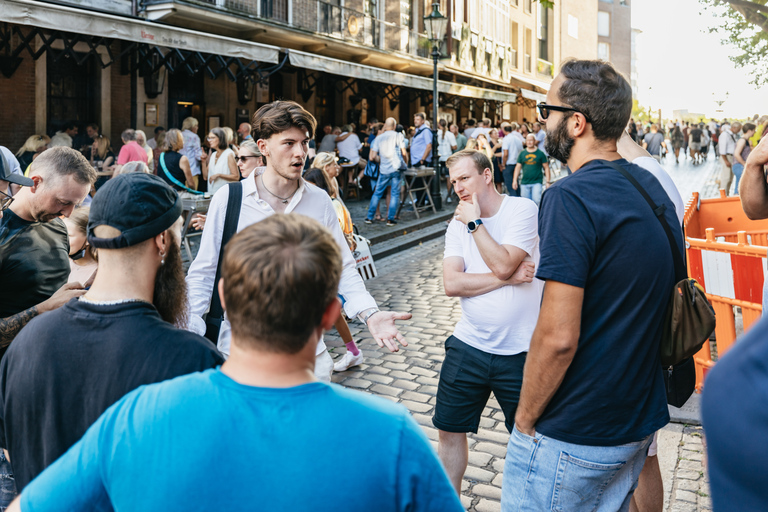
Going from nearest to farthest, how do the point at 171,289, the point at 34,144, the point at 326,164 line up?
the point at 171,289
the point at 326,164
the point at 34,144

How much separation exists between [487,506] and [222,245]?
189cm

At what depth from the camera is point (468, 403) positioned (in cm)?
319

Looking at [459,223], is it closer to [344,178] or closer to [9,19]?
[9,19]

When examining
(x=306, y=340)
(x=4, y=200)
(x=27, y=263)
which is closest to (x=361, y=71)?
(x=4, y=200)

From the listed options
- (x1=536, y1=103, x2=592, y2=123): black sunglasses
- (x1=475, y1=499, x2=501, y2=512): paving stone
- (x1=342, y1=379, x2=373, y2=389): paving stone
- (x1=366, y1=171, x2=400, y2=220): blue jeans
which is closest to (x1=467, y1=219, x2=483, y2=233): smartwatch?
(x1=536, y1=103, x2=592, y2=123): black sunglasses

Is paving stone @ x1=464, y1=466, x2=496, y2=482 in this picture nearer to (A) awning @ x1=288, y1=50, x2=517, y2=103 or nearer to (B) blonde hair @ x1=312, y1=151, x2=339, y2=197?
(B) blonde hair @ x1=312, y1=151, x2=339, y2=197

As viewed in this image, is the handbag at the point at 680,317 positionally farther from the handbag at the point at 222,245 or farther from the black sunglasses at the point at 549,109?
the handbag at the point at 222,245

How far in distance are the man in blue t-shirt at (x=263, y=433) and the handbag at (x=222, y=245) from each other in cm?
188

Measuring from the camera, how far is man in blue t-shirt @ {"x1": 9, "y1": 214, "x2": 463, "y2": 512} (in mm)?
1195

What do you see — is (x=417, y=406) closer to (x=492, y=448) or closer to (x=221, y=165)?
(x=492, y=448)

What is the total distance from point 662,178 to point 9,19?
9.35 meters

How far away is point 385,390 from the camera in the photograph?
538cm

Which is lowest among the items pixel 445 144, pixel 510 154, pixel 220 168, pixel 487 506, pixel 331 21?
pixel 487 506

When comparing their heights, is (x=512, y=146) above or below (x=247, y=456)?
above
